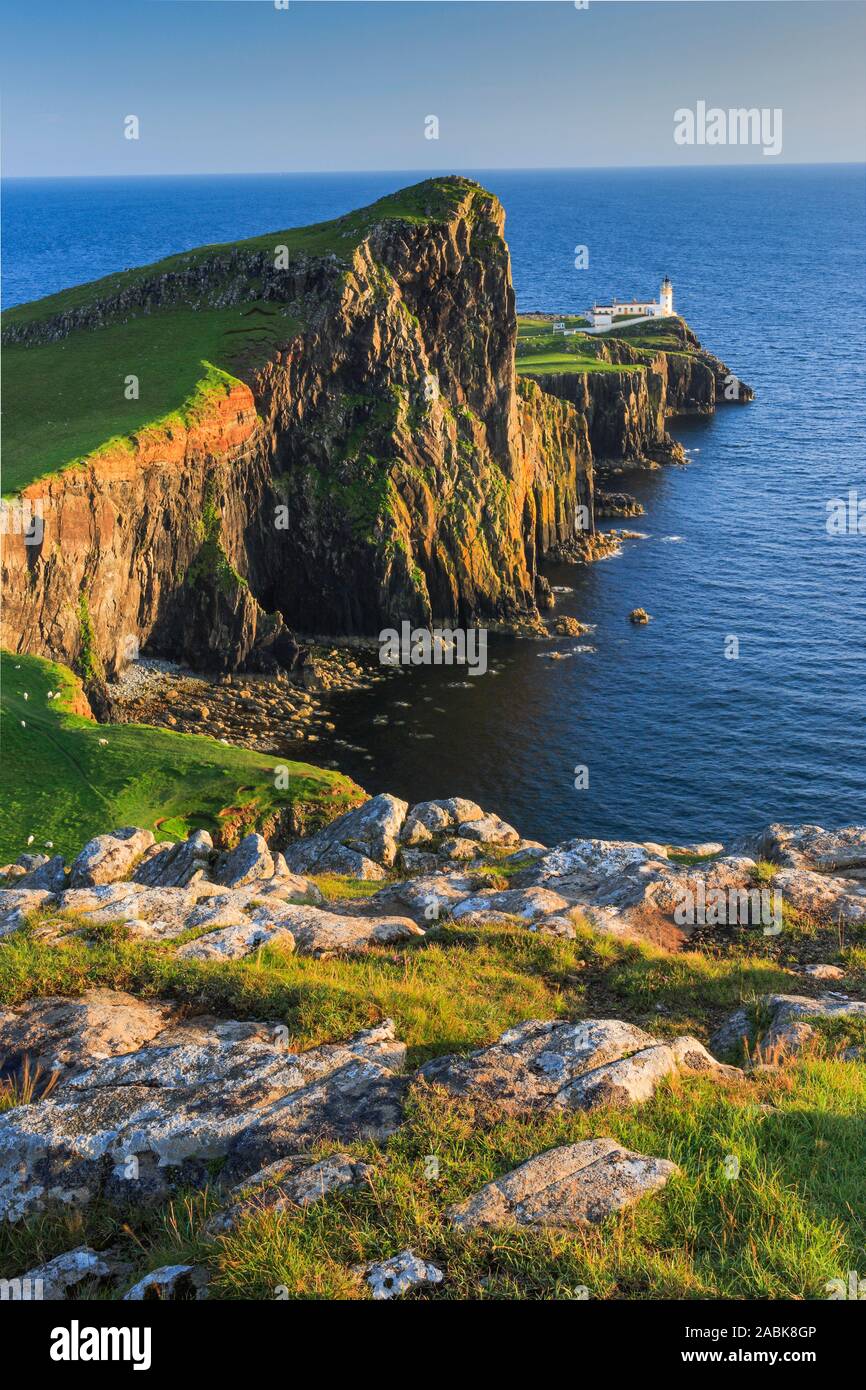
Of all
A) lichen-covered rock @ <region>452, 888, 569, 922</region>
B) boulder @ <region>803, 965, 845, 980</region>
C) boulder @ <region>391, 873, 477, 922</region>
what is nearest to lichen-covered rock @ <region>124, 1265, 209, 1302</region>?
lichen-covered rock @ <region>452, 888, 569, 922</region>

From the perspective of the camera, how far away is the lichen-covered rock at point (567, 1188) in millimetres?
11234

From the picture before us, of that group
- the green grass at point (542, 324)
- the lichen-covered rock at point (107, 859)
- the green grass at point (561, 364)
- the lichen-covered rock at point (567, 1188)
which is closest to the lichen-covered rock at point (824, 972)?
the lichen-covered rock at point (567, 1188)

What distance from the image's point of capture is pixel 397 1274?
10.5 metres

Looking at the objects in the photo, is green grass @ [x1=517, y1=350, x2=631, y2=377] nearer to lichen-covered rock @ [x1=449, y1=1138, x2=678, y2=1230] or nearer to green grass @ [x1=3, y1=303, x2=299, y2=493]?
green grass @ [x1=3, y1=303, x2=299, y2=493]

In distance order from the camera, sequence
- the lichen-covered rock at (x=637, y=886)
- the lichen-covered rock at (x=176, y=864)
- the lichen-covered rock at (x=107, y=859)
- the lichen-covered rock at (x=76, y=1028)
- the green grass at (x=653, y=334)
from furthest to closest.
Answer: the green grass at (x=653, y=334), the lichen-covered rock at (x=176, y=864), the lichen-covered rock at (x=107, y=859), the lichen-covered rock at (x=637, y=886), the lichen-covered rock at (x=76, y=1028)

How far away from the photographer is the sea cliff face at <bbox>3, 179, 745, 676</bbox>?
6506cm

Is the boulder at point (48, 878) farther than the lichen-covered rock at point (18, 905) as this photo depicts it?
Yes

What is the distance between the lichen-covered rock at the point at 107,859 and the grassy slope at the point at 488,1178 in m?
8.94

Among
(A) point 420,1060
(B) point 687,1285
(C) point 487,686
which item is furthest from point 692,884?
(C) point 487,686

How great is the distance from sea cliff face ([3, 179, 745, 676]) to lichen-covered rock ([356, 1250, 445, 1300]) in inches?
2056

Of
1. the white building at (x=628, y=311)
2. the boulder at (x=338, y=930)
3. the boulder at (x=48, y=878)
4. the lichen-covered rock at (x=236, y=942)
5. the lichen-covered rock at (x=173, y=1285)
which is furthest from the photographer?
the white building at (x=628, y=311)

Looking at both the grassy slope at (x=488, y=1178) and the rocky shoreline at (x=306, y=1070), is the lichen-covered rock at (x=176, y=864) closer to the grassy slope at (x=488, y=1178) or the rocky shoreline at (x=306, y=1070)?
the rocky shoreline at (x=306, y=1070)

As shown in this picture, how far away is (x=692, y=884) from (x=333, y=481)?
58.2 meters

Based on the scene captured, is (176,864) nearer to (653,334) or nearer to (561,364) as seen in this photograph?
(561,364)
